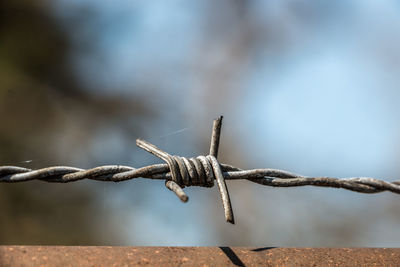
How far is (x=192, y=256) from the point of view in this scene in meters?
1.09

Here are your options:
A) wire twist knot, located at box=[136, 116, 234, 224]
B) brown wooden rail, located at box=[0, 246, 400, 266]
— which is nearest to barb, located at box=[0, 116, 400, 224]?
wire twist knot, located at box=[136, 116, 234, 224]

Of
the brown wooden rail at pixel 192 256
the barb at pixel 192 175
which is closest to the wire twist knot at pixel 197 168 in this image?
the barb at pixel 192 175

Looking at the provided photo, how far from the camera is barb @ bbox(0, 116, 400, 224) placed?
1.08m

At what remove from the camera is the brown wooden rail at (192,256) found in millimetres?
1037

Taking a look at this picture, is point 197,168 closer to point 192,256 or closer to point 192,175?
point 192,175

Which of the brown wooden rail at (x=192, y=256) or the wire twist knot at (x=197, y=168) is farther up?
the wire twist knot at (x=197, y=168)

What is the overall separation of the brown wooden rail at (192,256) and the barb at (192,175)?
5.8 inches

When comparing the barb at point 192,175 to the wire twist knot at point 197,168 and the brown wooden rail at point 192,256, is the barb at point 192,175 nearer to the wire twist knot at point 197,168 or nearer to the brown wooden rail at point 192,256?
the wire twist knot at point 197,168

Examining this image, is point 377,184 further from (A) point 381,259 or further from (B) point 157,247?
(B) point 157,247

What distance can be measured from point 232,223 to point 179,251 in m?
0.21

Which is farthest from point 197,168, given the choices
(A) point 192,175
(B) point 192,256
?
(B) point 192,256

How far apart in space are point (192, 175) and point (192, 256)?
0.18 metres

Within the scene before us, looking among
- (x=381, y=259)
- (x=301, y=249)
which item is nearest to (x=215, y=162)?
(x=301, y=249)

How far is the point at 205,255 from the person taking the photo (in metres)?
1.09
